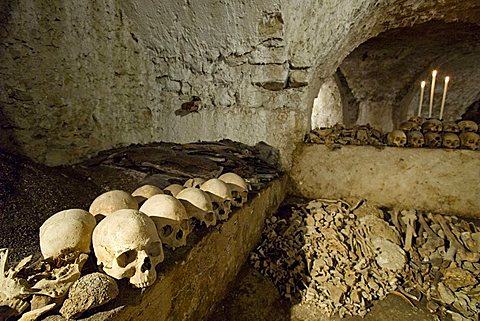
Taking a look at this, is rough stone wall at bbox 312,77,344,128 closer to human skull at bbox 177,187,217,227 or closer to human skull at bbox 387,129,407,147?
human skull at bbox 387,129,407,147

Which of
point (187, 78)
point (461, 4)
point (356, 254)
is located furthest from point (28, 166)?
point (461, 4)

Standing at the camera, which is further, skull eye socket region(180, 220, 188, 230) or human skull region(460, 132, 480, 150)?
human skull region(460, 132, 480, 150)

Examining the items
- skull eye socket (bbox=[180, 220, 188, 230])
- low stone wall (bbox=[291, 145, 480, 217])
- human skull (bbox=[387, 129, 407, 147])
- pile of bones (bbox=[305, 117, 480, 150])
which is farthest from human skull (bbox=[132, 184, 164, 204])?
human skull (bbox=[387, 129, 407, 147])

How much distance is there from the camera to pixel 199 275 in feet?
4.42

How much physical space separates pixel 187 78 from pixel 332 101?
4.17 meters

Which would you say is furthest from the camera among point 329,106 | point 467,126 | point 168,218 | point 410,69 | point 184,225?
point 329,106

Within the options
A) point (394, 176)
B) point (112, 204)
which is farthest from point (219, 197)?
point (394, 176)

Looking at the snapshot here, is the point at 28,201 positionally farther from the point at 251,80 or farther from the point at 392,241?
the point at 392,241

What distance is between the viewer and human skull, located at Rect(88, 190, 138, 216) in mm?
1131

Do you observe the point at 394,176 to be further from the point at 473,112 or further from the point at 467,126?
the point at 473,112

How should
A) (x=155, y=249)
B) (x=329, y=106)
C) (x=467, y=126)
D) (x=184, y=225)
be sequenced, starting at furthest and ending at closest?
(x=329, y=106) < (x=467, y=126) < (x=184, y=225) < (x=155, y=249)

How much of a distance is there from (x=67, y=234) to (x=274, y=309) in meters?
1.26

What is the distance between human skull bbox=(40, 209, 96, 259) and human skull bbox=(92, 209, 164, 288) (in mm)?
32

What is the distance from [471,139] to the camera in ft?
7.81
